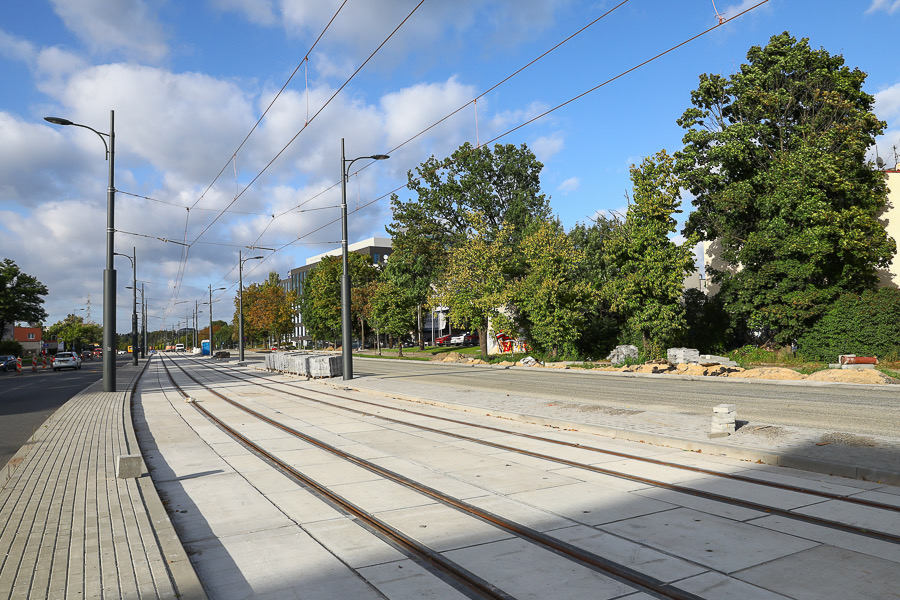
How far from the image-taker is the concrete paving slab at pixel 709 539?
5.04 metres

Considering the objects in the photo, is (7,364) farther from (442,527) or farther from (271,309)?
(442,527)

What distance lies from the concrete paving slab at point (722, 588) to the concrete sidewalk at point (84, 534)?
3.55m

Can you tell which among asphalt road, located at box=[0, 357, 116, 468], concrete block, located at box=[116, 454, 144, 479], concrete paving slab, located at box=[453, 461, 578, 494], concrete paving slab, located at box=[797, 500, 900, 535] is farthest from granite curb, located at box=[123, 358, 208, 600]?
concrete paving slab, located at box=[797, 500, 900, 535]

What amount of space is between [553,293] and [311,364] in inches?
572

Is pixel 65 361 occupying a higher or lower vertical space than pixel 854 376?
higher

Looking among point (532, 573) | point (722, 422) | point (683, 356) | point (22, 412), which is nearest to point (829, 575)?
point (532, 573)

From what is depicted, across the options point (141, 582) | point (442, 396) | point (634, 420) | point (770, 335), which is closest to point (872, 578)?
point (141, 582)

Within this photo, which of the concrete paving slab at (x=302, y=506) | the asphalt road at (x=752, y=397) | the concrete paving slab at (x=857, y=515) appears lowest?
the asphalt road at (x=752, y=397)

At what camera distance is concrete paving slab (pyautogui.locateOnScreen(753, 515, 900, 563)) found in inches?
201

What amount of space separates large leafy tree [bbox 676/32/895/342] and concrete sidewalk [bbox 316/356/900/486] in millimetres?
19212

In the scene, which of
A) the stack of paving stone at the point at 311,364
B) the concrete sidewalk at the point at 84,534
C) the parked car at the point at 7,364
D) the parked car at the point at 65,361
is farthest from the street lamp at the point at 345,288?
the parked car at the point at 7,364

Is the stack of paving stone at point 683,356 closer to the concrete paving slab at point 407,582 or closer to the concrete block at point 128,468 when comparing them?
the concrete block at point 128,468

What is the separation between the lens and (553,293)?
35.8 meters

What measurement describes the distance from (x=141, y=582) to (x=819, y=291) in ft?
108
